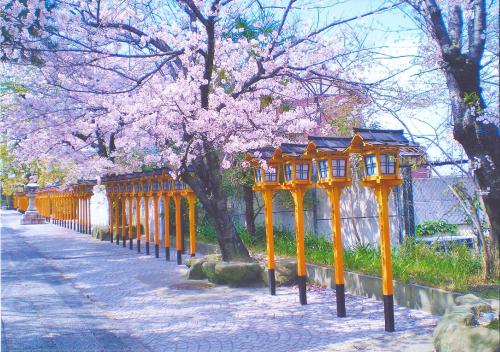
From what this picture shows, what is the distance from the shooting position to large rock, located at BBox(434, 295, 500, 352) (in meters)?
4.00

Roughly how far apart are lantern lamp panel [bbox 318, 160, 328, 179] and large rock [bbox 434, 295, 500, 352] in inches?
101

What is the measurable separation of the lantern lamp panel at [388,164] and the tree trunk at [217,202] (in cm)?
491

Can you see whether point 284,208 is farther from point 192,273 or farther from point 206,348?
point 206,348

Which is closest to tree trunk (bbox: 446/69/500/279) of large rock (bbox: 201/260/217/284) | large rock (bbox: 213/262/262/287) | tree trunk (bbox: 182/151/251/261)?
large rock (bbox: 213/262/262/287)

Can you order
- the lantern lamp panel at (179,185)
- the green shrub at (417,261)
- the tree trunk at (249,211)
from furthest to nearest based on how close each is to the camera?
1. the tree trunk at (249,211)
2. the lantern lamp panel at (179,185)
3. the green shrub at (417,261)

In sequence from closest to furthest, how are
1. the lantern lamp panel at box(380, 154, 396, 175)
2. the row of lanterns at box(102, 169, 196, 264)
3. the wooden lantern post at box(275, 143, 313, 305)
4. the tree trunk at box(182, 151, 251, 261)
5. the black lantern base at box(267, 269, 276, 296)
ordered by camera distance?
1. the lantern lamp panel at box(380, 154, 396, 175)
2. the wooden lantern post at box(275, 143, 313, 305)
3. the black lantern base at box(267, 269, 276, 296)
4. the tree trunk at box(182, 151, 251, 261)
5. the row of lanterns at box(102, 169, 196, 264)

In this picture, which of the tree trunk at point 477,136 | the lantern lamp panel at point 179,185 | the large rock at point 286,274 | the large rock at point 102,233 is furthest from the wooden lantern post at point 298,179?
the large rock at point 102,233

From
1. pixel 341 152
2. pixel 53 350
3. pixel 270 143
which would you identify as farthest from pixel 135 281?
pixel 341 152

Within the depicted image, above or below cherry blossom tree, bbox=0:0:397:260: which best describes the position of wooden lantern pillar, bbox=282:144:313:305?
below

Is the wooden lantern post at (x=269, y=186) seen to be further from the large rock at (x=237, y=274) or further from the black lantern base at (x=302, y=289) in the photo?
the black lantern base at (x=302, y=289)

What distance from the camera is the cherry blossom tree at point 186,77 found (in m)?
8.25

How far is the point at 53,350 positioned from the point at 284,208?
9347 millimetres

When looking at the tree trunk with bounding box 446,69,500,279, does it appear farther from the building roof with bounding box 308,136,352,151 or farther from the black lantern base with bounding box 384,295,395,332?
the black lantern base with bounding box 384,295,395,332

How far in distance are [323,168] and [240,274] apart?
10.3 ft
